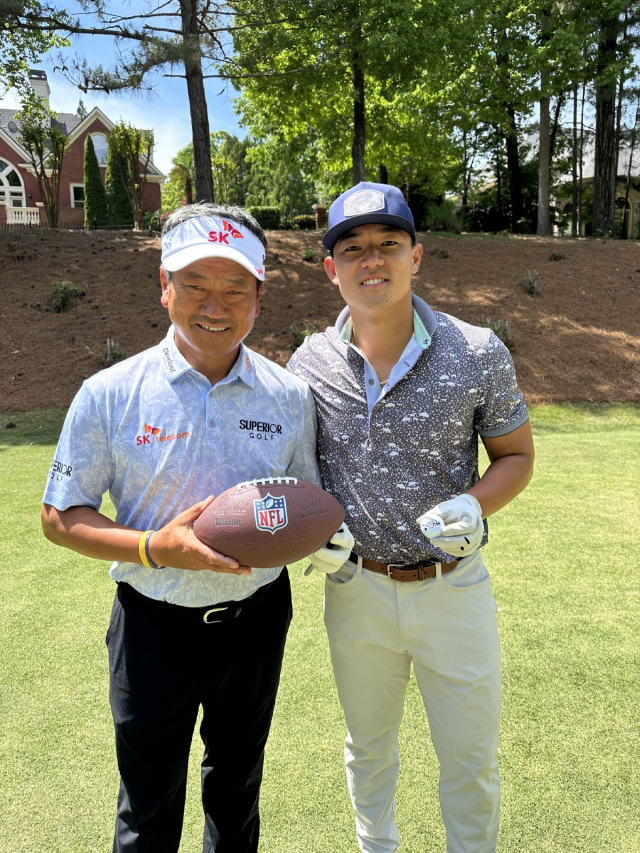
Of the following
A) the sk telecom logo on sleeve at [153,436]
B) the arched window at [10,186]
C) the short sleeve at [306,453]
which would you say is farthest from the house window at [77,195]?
the sk telecom logo on sleeve at [153,436]

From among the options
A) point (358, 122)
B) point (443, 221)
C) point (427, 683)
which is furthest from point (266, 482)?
point (443, 221)

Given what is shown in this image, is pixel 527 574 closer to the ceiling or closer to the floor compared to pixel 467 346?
closer to the floor

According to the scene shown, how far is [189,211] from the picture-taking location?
77.2 inches

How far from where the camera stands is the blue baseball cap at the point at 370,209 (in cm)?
210

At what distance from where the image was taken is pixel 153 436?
6.09 feet

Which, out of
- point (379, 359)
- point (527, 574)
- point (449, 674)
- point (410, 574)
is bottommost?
point (527, 574)

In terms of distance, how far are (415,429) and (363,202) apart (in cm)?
76

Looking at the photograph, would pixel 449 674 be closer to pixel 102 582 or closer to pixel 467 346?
pixel 467 346

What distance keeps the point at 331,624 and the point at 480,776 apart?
0.68 meters

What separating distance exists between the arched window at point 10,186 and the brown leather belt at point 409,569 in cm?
3702

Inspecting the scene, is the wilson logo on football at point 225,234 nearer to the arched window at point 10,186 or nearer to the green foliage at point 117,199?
the green foliage at point 117,199

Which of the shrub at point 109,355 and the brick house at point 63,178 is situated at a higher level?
the brick house at point 63,178

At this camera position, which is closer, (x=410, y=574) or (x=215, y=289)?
(x=215, y=289)

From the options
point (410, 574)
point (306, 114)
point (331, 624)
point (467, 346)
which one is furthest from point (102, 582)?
point (306, 114)
